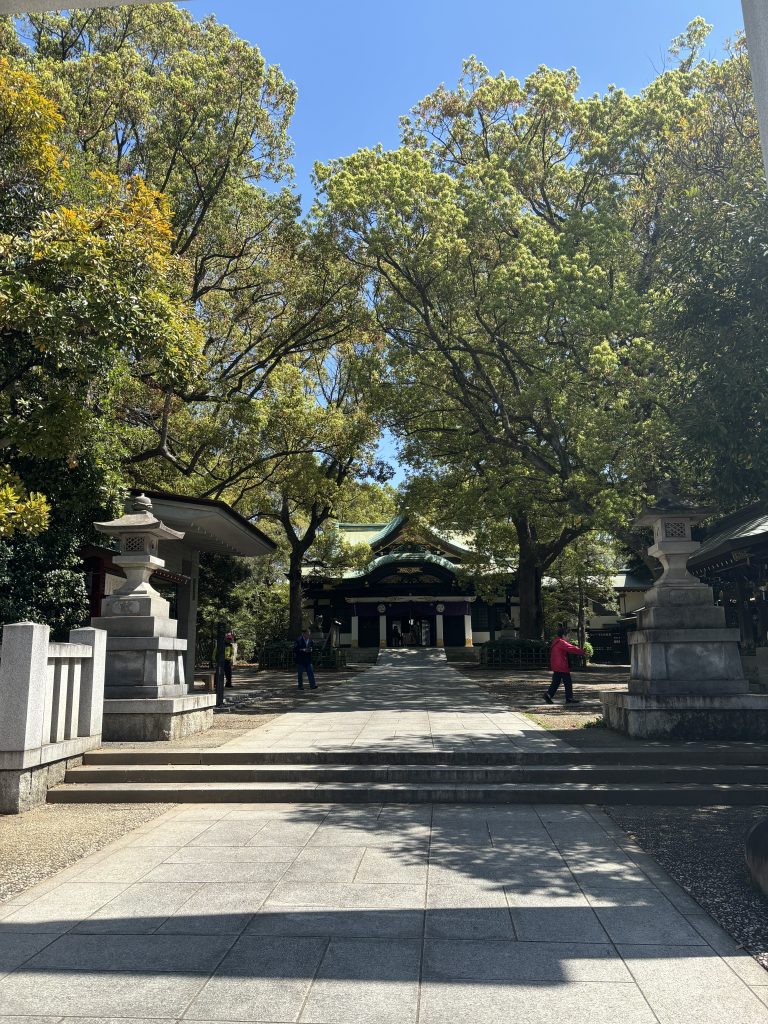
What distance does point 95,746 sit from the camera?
8594 millimetres

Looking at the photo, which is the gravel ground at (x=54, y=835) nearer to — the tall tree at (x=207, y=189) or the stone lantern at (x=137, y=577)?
the stone lantern at (x=137, y=577)

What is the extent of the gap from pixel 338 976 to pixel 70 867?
2.84 m

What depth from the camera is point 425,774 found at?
7758 millimetres

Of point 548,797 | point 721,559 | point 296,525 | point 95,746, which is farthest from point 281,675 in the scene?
point 548,797

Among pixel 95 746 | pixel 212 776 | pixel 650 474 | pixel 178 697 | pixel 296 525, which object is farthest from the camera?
pixel 296 525

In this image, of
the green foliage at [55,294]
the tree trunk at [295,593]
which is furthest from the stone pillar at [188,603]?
the green foliage at [55,294]

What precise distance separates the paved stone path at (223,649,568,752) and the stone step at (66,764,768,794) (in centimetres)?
66

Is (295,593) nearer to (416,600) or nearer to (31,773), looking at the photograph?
(416,600)

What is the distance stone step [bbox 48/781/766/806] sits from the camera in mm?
7129

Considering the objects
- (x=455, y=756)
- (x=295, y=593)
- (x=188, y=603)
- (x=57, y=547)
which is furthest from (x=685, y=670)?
(x=295, y=593)

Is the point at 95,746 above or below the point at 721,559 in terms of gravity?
below

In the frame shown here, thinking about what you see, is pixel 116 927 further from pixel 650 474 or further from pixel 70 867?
pixel 650 474

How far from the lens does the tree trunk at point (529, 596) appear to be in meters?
26.5

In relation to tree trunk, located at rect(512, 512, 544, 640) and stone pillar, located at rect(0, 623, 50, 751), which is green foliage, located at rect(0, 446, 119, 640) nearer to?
stone pillar, located at rect(0, 623, 50, 751)
